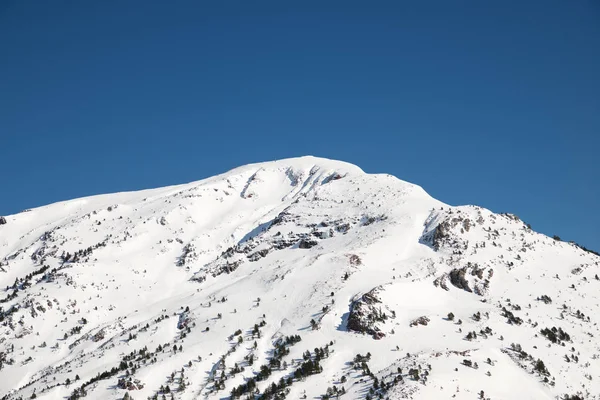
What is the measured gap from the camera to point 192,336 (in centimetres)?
8450

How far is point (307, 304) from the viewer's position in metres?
87.2

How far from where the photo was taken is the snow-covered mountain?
6688cm

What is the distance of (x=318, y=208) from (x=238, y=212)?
1088 inches

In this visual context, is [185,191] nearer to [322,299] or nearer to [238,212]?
[238,212]

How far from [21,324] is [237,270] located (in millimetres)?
41924

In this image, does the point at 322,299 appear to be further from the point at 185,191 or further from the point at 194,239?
the point at 185,191

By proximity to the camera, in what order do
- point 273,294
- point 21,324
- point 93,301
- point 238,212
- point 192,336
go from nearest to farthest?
point 192,336
point 273,294
point 21,324
point 93,301
point 238,212

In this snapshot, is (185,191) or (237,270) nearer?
(237,270)

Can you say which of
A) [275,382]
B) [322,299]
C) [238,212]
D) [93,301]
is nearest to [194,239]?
[238,212]

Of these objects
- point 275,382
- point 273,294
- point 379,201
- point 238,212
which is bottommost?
point 275,382

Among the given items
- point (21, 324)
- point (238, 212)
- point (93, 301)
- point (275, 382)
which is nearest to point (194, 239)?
point (238, 212)

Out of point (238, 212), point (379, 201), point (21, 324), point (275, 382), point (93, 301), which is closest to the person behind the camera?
point (275, 382)

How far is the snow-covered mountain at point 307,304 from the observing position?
66.9m

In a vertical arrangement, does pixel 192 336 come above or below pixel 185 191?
below
